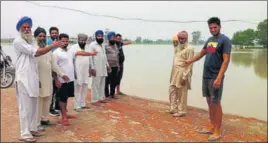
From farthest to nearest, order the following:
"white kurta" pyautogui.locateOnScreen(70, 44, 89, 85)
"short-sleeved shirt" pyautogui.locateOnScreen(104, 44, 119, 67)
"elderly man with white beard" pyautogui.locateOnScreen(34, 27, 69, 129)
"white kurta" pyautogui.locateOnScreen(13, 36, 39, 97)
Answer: "short-sleeved shirt" pyautogui.locateOnScreen(104, 44, 119, 67) < "white kurta" pyautogui.locateOnScreen(70, 44, 89, 85) < "elderly man with white beard" pyautogui.locateOnScreen(34, 27, 69, 129) < "white kurta" pyautogui.locateOnScreen(13, 36, 39, 97)

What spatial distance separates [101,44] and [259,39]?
13.9 metres

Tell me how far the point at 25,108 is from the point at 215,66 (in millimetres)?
2552

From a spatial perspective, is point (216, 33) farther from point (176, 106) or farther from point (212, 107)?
point (176, 106)

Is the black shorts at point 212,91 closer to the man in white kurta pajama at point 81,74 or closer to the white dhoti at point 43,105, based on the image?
the white dhoti at point 43,105

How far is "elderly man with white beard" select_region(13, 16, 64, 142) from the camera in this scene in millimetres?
3764

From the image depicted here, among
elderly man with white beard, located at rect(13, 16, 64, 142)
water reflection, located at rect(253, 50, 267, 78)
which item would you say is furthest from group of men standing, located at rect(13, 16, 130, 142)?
water reflection, located at rect(253, 50, 267, 78)

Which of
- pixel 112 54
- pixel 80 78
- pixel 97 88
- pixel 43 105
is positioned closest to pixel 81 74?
pixel 80 78

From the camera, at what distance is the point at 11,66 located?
884 cm

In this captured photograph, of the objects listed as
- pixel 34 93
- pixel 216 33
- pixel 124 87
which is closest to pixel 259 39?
pixel 124 87

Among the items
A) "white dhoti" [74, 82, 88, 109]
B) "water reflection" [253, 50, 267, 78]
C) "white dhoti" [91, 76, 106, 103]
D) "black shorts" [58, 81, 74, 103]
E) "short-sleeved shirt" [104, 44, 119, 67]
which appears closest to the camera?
"black shorts" [58, 81, 74, 103]

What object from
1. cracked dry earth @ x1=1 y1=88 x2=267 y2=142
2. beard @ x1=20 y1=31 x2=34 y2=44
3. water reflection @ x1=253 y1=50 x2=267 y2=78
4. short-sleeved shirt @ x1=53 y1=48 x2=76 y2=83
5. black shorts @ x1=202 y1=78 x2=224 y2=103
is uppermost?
beard @ x1=20 y1=31 x2=34 y2=44

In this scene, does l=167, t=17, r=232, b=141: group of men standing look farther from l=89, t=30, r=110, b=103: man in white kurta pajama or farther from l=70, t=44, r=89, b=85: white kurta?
l=89, t=30, r=110, b=103: man in white kurta pajama

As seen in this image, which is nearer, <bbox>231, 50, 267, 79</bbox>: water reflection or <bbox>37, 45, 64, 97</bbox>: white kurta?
<bbox>37, 45, 64, 97</bbox>: white kurta

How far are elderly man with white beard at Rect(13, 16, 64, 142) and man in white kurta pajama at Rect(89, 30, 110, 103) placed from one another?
2260 mm
